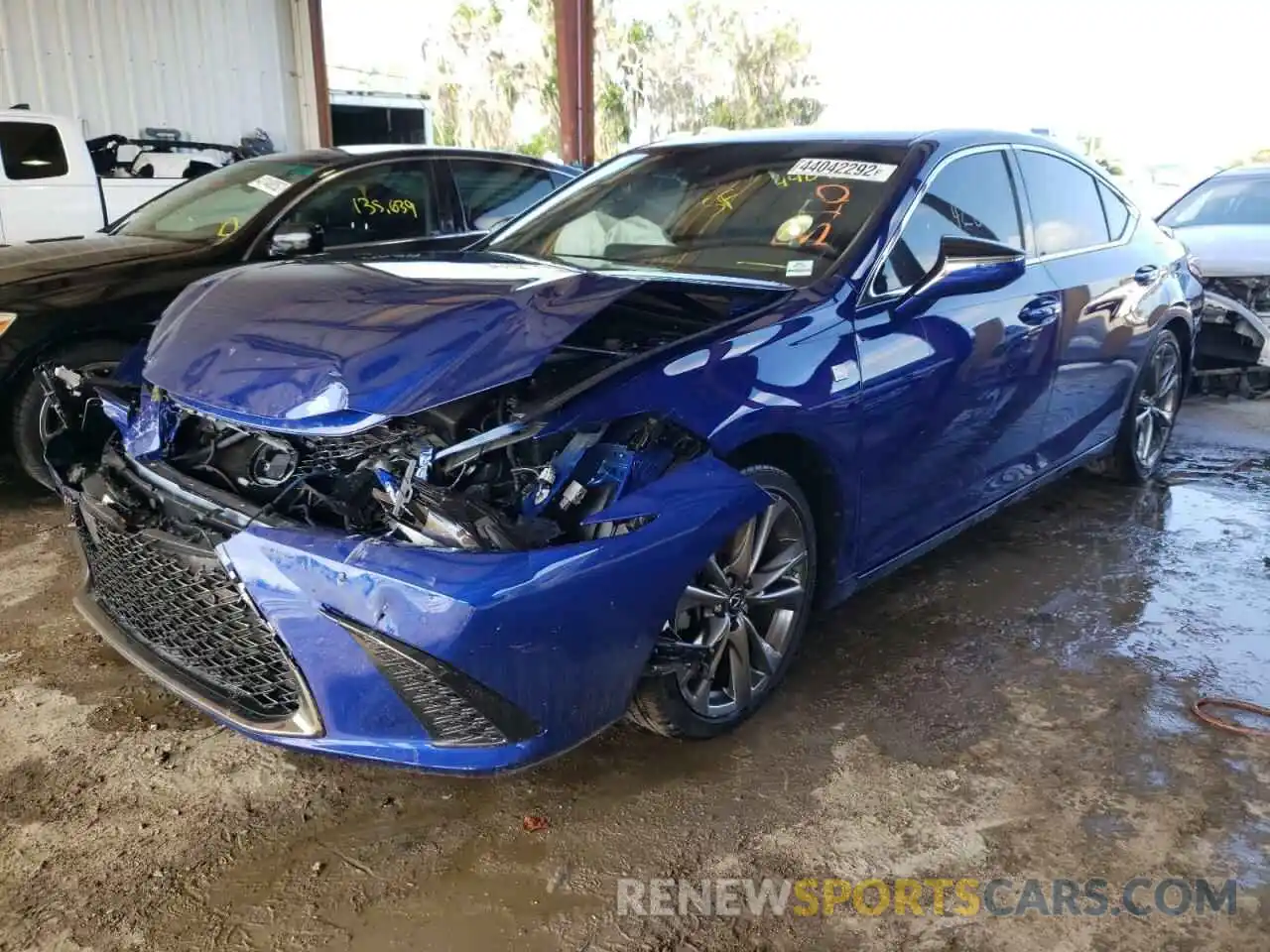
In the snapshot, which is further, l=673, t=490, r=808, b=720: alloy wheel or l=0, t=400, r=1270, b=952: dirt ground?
l=673, t=490, r=808, b=720: alloy wheel

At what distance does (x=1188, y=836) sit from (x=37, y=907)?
2477mm

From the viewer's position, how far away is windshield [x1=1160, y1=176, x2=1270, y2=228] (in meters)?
7.39

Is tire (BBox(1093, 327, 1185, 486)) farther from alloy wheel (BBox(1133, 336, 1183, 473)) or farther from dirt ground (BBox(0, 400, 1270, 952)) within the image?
dirt ground (BBox(0, 400, 1270, 952))

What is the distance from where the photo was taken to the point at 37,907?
203cm

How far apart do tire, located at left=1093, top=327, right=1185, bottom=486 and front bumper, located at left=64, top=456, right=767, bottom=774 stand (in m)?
3.08

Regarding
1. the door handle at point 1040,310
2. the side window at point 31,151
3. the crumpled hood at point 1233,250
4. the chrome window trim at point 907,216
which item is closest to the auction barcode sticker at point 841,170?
the chrome window trim at point 907,216

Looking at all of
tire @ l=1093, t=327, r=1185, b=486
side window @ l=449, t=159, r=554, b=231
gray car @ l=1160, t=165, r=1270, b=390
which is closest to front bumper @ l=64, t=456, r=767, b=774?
tire @ l=1093, t=327, r=1185, b=486

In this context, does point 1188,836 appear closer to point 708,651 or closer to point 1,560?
point 708,651

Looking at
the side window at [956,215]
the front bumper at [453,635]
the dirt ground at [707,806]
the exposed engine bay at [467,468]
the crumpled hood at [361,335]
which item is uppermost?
the side window at [956,215]

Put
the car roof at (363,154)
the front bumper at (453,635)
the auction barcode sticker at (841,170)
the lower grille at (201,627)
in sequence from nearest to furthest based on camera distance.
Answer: the front bumper at (453,635) → the lower grille at (201,627) → the auction barcode sticker at (841,170) → the car roof at (363,154)

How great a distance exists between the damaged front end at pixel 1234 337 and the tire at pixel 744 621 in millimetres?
4886

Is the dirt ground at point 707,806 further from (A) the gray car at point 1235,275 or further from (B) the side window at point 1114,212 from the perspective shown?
(A) the gray car at point 1235,275

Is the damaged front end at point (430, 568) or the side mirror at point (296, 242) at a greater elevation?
the side mirror at point (296, 242)

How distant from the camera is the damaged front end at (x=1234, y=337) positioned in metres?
6.29
